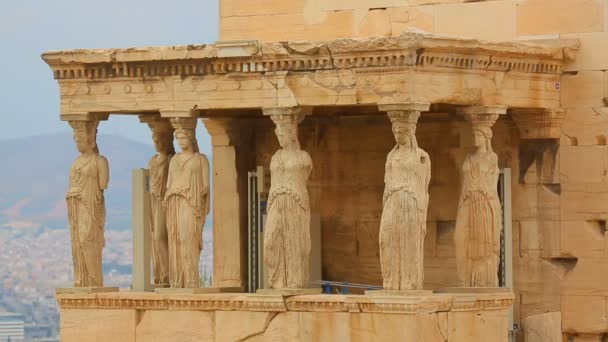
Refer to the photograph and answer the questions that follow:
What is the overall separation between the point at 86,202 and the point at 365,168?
292 centimetres

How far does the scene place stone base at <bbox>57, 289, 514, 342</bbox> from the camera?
2820cm

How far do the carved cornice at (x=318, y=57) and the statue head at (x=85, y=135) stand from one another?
46cm

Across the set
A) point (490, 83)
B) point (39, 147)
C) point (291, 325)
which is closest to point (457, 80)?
point (490, 83)

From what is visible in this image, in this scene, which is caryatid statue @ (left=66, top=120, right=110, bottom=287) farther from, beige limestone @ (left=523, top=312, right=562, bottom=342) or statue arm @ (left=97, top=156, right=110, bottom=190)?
beige limestone @ (left=523, top=312, right=562, bottom=342)

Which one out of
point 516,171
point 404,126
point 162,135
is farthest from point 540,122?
point 162,135

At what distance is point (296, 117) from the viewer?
94.7ft

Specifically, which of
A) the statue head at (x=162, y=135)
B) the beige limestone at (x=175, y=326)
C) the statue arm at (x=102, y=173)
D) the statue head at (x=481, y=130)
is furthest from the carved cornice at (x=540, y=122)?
the statue arm at (x=102, y=173)

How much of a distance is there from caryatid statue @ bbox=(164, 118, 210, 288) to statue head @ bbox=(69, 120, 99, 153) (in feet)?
2.98

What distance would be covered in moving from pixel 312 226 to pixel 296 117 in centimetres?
228

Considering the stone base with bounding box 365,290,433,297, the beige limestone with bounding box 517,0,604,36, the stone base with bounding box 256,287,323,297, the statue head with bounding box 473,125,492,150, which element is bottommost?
the stone base with bounding box 365,290,433,297

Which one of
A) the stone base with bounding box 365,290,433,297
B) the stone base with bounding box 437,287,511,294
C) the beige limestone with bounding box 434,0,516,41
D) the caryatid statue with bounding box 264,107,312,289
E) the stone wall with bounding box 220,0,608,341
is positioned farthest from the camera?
the beige limestone with bounding box 434,0,516,41

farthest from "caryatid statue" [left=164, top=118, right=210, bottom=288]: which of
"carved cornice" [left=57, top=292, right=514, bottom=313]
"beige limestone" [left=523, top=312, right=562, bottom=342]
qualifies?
"beige limestone" [left=523, top=312, right=562, bottom=342]

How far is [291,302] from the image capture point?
28766 millimetres

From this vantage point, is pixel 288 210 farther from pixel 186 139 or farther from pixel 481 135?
pixel 481 135
